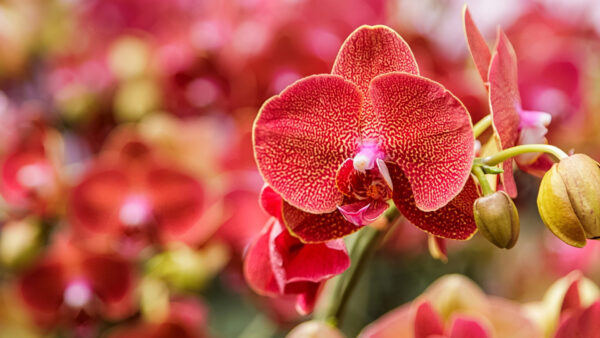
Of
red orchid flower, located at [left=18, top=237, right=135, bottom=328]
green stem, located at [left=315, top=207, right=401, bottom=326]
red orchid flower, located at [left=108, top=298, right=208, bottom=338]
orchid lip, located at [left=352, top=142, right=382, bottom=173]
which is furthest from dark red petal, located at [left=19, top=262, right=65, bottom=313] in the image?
orchid lip, located at [left=352, top=142, right=382, bottom=173]

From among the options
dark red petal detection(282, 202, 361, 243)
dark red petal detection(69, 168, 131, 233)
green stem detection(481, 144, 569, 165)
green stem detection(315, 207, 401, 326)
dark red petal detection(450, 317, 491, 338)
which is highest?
green stem detection(481, 144, 569, 165)

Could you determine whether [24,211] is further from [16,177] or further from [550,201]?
[550,201]

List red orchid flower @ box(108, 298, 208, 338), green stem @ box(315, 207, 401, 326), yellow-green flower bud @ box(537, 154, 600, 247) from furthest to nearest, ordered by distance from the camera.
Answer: red orchid flower @ box(108, 298, 208, 338) → green stem @ box(315, 207, 401, 326) → yellow-green flower bud @ box(537, 154, 600, 247)

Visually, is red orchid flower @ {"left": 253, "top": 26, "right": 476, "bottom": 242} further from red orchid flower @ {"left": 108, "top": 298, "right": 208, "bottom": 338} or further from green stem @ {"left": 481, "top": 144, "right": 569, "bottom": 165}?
red orchid flower @ {"left": 108, "top": 298, "right": 208, "bottom": 338}

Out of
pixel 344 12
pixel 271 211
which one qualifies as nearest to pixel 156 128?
pixel 344 12

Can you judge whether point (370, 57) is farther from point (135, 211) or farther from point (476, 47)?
point (135, 211)

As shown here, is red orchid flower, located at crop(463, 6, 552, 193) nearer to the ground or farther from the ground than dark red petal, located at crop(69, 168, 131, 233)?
farther from the ground
